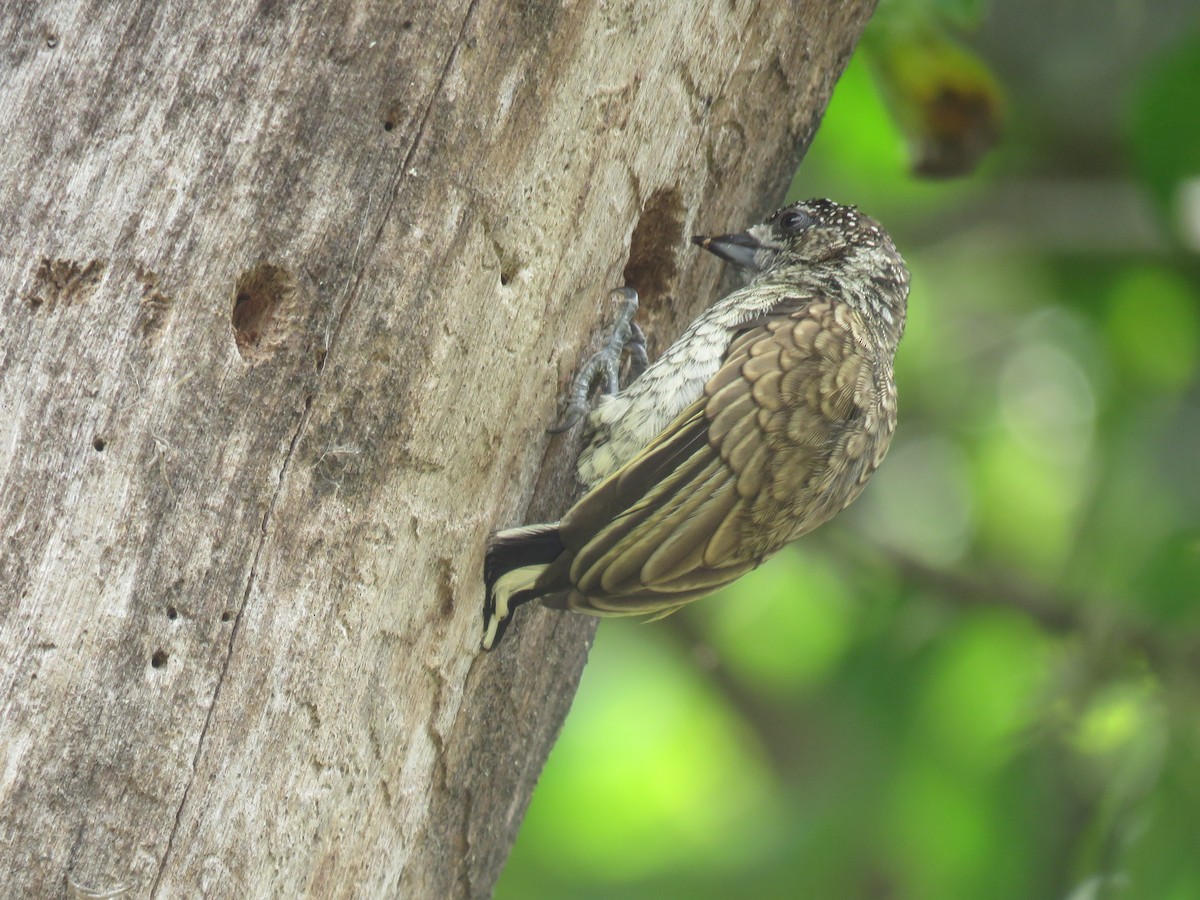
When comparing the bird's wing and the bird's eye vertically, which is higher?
the bird's eye

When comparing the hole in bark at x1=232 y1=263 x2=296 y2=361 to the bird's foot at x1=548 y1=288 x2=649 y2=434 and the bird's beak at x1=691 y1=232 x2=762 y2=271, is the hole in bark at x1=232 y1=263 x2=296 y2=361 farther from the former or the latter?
→ the bird's beak at x1=691 y1=232 x2=762 y2=271

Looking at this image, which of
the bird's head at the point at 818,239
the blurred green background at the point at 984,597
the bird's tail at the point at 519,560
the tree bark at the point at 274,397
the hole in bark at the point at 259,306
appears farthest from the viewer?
the blurred green background at the point at 984,597

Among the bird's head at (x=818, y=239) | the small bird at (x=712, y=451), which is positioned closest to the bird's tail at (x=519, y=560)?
the small bird at (x=712, y=451)

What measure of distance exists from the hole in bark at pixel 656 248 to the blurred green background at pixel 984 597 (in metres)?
1.29

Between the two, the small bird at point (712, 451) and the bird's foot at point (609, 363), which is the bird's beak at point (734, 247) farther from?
the bird's foot at point (609, 363)

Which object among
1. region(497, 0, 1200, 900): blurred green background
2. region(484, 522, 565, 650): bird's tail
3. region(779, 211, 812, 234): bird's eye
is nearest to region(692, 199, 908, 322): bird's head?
region(779, 211, 812, 234): bird's eye

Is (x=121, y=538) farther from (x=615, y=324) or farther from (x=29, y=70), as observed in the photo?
(x=615, y=324)

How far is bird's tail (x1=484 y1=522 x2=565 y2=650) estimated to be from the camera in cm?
329

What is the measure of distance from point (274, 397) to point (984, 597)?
4.24 m

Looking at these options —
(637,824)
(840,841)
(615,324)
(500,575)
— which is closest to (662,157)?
(615,324)

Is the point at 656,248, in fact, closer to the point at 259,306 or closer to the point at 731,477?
the point at 731,477

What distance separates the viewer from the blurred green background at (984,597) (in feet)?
16.7

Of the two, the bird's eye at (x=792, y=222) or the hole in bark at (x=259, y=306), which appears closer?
the hole in bark at (x=259, y=306)

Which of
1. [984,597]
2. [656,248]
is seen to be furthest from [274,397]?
[984,597]
